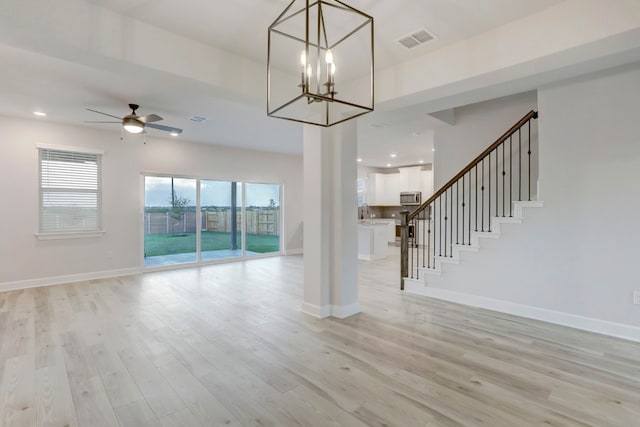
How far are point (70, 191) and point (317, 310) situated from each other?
526 cm

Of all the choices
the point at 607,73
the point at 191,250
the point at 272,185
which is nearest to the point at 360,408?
the point at 607,73

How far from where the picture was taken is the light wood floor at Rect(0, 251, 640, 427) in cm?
209

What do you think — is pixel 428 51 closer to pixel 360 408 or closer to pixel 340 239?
pixel 340 239

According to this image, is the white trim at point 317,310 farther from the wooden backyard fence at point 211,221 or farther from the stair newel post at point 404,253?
the wooden backyard fence at point 211,221

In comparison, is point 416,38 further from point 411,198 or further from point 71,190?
point 411,198

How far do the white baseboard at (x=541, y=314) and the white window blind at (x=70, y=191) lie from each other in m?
6.16

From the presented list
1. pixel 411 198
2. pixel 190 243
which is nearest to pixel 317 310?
pixel 190 243

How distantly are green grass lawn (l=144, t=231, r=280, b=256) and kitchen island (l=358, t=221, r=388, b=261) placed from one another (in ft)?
9.07

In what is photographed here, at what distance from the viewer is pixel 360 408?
2139 millimetres

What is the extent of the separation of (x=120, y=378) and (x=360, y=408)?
74.8 inches

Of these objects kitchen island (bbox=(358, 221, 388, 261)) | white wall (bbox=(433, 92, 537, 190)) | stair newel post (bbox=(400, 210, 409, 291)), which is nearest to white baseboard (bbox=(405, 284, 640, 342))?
stair newel post (bbox=(400, 210, 409, 291))

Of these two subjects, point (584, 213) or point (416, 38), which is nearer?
point (416, 38)

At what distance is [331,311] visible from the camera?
397cm

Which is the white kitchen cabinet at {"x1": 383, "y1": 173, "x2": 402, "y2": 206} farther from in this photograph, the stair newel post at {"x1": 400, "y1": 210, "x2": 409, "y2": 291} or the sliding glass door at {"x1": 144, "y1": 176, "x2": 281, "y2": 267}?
the stair newel post at {"x1": 400, "y1": 210, "x2": 409, "y2": 291}
